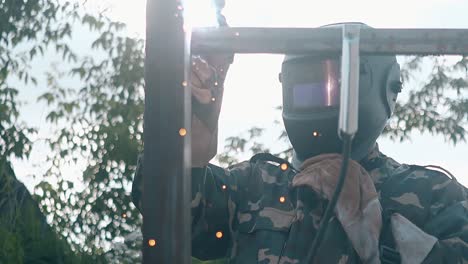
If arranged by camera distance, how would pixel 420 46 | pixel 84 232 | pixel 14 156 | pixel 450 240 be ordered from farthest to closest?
pixel 84 232, pixel 14 156, pixel 450 240, pixel 420 46

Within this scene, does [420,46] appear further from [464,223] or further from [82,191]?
[82,191]

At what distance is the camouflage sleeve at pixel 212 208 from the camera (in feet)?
10.4

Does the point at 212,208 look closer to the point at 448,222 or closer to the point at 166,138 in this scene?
the point at 448,222

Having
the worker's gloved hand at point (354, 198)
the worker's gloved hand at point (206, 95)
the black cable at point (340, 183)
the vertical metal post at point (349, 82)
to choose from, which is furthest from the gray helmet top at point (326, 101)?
the vertical metal post at point (349, 82)

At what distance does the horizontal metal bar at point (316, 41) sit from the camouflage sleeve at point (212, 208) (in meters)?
1.18

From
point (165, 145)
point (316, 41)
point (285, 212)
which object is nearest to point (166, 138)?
point (165, 145)

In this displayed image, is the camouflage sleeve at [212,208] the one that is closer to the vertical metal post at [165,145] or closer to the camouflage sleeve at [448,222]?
the camouflage sleeve at [448,222]

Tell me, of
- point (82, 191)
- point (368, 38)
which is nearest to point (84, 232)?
point (82, 191)

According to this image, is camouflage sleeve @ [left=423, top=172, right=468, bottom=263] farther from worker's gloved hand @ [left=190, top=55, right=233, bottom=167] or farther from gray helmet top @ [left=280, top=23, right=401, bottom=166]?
worker's gloved hand @ [left=190, top=55, right=233, bottom=167]

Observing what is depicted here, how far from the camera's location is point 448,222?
3.26 metres

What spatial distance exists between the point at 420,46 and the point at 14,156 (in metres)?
5.85

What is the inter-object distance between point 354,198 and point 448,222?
295mm

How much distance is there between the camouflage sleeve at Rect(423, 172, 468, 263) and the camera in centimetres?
313

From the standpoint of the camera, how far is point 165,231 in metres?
1.79
